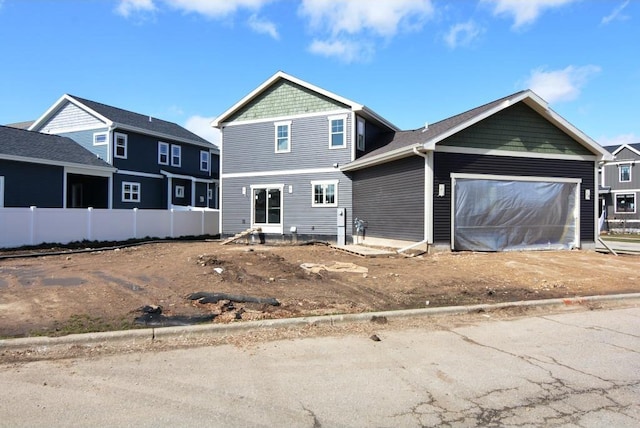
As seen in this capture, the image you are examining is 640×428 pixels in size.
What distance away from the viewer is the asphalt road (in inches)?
143

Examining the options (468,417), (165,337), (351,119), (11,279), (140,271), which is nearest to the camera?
(468,417)

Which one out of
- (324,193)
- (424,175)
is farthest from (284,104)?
(424,175)

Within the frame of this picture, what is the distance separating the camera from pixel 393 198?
1650cm

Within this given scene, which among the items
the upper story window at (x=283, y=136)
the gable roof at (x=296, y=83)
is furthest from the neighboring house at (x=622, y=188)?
the upper story window at (x=283, y=136)

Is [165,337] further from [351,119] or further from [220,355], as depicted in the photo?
[351,119]

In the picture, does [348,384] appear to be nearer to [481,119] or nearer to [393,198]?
[393,198]

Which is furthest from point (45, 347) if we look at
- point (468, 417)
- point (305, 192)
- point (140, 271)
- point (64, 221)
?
point (305, 192)

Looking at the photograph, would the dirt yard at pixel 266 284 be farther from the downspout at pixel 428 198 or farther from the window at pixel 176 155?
the window at pixel 176 155

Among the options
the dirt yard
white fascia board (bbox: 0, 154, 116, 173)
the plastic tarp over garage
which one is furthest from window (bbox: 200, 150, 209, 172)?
the plastic tarp over garage

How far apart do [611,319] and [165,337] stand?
710cm

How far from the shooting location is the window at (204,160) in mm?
34219

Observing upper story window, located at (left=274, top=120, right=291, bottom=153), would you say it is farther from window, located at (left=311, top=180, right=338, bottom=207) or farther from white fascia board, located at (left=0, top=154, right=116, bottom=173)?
white fascia board, located at (left=0, top=154, right=116, bottom=173)

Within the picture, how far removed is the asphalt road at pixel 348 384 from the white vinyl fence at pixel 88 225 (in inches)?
552

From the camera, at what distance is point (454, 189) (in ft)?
48.5
